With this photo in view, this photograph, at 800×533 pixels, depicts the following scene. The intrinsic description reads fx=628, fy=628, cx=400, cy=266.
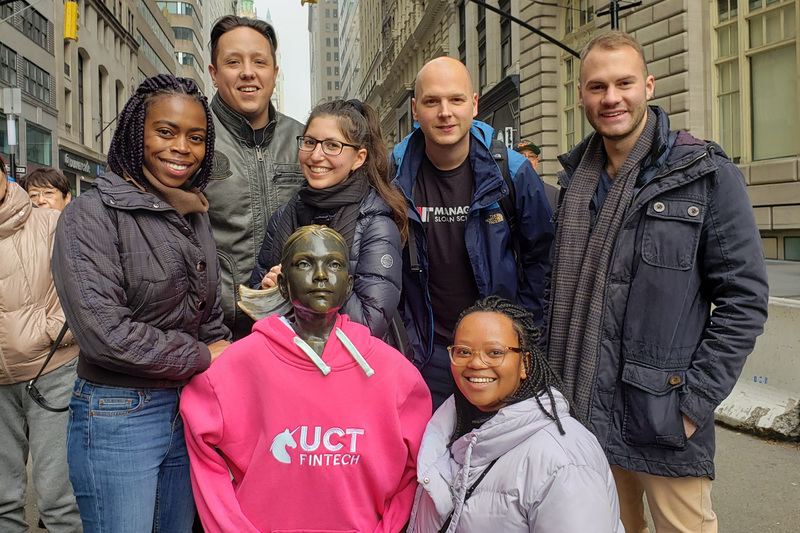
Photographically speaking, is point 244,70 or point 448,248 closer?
point 244,70

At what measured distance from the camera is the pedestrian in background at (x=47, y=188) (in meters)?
5.65

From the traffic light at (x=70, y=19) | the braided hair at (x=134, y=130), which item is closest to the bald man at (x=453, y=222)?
the braided hair at (x=134, y=130)

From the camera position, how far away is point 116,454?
7.52ft

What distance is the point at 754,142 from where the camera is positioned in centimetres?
1380

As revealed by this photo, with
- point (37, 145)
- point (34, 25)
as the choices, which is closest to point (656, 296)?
point (37, 145)

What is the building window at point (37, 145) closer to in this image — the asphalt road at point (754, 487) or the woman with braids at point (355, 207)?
the asphalt road at point (754, 487)

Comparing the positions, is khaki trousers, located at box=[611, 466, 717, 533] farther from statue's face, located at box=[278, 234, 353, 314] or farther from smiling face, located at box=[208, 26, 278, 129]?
smiling face, located at box=[208, 26, 278, 129]

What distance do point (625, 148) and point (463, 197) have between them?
0.97m

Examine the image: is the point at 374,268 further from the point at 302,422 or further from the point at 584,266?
the point at 584,266

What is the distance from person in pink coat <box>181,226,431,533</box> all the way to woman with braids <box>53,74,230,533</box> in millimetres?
143

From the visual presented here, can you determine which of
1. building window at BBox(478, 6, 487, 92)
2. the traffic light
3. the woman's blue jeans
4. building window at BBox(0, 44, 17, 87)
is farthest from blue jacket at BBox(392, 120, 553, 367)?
building window at BBox(0, 44, 17, 87)

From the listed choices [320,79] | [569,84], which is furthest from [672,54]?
[320,79]

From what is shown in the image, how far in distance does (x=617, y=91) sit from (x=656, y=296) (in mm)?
942

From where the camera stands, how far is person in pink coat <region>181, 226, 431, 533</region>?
2.40 m
